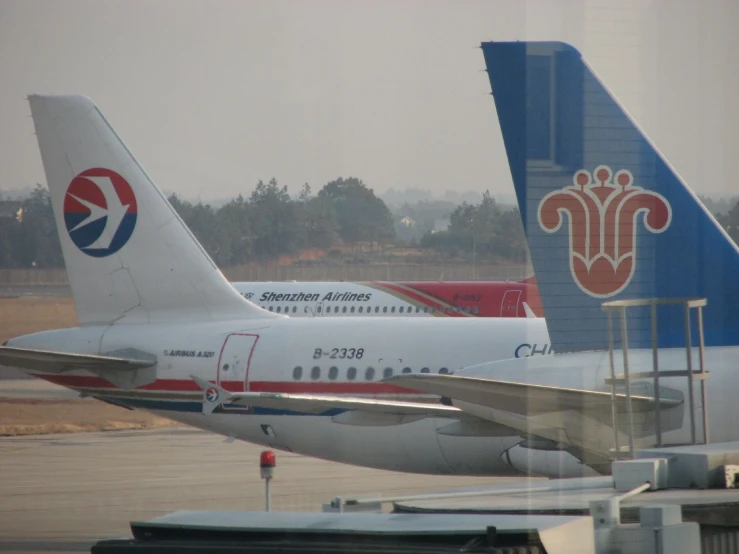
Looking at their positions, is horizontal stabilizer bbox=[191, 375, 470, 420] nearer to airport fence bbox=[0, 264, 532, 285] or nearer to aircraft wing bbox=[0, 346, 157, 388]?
airport fence bbox=[0, 264, 532, 285]

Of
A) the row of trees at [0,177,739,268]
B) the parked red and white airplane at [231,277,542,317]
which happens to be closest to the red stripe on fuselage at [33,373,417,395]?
the row of trees at [0,177,739,268]

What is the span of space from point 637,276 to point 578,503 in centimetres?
606

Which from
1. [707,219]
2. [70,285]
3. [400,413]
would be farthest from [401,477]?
[707,219]

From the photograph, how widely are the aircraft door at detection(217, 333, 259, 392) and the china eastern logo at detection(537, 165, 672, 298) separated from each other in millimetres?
5786

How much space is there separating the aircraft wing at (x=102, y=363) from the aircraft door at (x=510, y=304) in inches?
813

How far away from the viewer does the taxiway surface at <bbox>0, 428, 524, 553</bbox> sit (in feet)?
45.4

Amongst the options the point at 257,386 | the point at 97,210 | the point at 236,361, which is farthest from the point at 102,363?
the point at 97,210

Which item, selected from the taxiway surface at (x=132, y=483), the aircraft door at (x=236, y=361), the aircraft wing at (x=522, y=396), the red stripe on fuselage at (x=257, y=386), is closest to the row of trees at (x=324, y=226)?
the aircraft wing at (x=522, y=396)

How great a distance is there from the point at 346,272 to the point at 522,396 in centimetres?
679

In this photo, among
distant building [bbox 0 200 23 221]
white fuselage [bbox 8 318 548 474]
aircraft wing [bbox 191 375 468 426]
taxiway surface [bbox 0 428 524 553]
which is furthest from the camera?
white fuselage [bbox 8 318 548 474]

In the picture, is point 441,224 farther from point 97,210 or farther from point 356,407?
point 97,210

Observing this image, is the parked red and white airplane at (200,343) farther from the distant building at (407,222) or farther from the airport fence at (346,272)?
the distant building at (407,222)

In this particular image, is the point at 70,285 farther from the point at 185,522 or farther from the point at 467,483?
the point at 185,522

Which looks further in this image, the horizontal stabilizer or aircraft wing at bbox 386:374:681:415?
the horizontal stabilizer
